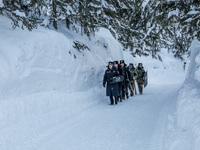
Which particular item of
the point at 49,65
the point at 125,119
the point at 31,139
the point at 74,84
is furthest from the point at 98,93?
the point at 31,139

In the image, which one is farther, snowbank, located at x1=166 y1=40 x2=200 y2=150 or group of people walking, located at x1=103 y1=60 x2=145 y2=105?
group of people walking, located at x1=103 y1=60 x2=145 y2=105

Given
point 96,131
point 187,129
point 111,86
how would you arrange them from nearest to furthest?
point 187,129 < point 96,131 < point 111,86

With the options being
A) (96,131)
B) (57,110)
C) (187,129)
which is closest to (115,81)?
(57,110)

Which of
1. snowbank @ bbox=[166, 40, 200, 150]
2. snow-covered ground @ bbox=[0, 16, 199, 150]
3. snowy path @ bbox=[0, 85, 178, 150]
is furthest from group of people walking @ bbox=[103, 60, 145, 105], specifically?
snowbank @ bbox=[166, 40, 200, 150]

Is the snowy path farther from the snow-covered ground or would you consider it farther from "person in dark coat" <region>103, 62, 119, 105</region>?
"person in dark coat" <region>103, 62, 119, 105</region>

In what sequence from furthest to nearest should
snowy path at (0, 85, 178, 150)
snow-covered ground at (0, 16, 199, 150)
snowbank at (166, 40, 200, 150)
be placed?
snow-covered ground at (0, 16, 199, 150), snowy path at (0, 85, 178, 150), snowbank at (166, 40, 200, 150)

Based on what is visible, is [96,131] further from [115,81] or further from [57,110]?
[115,81]

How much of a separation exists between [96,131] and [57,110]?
2111mm

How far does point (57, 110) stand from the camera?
688 cm

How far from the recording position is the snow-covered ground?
457 cm

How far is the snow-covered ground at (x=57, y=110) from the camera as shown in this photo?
4.57 m

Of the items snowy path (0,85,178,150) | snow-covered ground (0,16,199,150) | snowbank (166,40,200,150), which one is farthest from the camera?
snow-covered ground (0,16,199,150)

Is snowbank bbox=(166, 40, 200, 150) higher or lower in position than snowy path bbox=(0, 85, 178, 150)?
higher

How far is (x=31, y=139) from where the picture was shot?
473 centimetres
